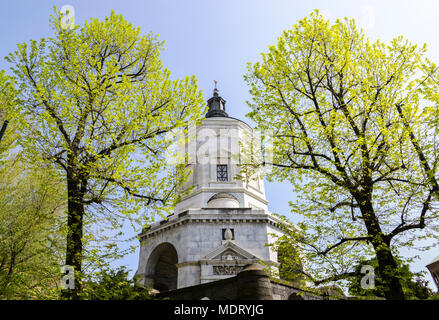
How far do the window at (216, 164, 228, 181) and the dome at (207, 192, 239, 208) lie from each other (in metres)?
2.51

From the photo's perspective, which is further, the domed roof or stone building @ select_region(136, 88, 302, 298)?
the domed roof

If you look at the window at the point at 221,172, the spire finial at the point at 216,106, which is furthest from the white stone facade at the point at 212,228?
the spire finial at the point at 216,106

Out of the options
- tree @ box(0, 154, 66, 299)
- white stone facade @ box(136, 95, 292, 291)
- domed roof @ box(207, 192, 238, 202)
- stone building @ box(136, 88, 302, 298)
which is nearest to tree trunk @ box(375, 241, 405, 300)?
stone building @ box(136, 88, 302, 298)

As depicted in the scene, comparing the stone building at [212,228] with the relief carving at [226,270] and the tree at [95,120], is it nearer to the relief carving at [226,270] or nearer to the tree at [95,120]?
the relief carving at [226,270]

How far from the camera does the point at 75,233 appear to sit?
9.07m

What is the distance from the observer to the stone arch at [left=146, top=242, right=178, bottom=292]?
25.6 m

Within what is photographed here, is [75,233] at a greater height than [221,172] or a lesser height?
lesser

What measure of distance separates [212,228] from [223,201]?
3.00 m

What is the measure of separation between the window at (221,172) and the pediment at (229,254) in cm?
830

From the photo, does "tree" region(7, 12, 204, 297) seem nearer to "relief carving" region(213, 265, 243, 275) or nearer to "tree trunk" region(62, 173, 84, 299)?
"tree trunk" region(62, 173, 84, 299)

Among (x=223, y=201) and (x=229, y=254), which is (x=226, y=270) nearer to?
(x=229, y=254)

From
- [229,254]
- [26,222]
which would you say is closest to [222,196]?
[229,254]

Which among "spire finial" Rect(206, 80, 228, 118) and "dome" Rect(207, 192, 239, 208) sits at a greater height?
"spire finial" Rect(206, 80, 228, 118)
